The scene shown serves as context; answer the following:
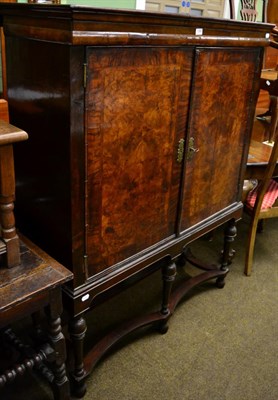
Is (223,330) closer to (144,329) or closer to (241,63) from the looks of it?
(144,329)

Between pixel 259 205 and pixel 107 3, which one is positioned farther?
pixel 107 3

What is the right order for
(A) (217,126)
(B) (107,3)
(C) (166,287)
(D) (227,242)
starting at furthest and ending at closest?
1. (B) (107,3)
2. (D) (227,242)
3. (C) (166,287)
4. (A) (217,126)

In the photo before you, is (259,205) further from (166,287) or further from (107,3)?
(107,3)

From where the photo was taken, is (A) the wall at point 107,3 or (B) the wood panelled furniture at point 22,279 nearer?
(B) the wood panelled furniture at point 22,279

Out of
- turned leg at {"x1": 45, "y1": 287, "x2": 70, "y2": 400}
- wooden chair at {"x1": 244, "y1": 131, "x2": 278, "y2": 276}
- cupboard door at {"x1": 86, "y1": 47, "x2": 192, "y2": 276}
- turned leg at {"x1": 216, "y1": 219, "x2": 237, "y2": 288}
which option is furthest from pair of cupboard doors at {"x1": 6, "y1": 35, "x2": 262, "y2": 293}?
wooden chair at {"x1": 244, "y1": 131, "x2": 278, "y2": 276}

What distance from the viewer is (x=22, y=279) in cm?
114

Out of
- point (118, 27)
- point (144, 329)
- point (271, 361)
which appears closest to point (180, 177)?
point (118, 27)

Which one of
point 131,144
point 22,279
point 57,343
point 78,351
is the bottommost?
point 78,351

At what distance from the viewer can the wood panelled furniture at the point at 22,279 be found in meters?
1.06

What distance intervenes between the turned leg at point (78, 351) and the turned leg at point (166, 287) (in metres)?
0.49

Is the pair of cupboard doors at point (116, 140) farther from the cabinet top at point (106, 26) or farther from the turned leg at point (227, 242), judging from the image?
the turned leg at point (227, 242)

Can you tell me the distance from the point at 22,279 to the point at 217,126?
994 millimetres

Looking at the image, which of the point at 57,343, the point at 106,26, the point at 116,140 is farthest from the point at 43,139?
the point at 57,343

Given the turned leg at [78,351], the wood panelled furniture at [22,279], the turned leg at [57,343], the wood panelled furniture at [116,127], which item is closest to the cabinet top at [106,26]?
the wood panelled furniture at [116,127]
